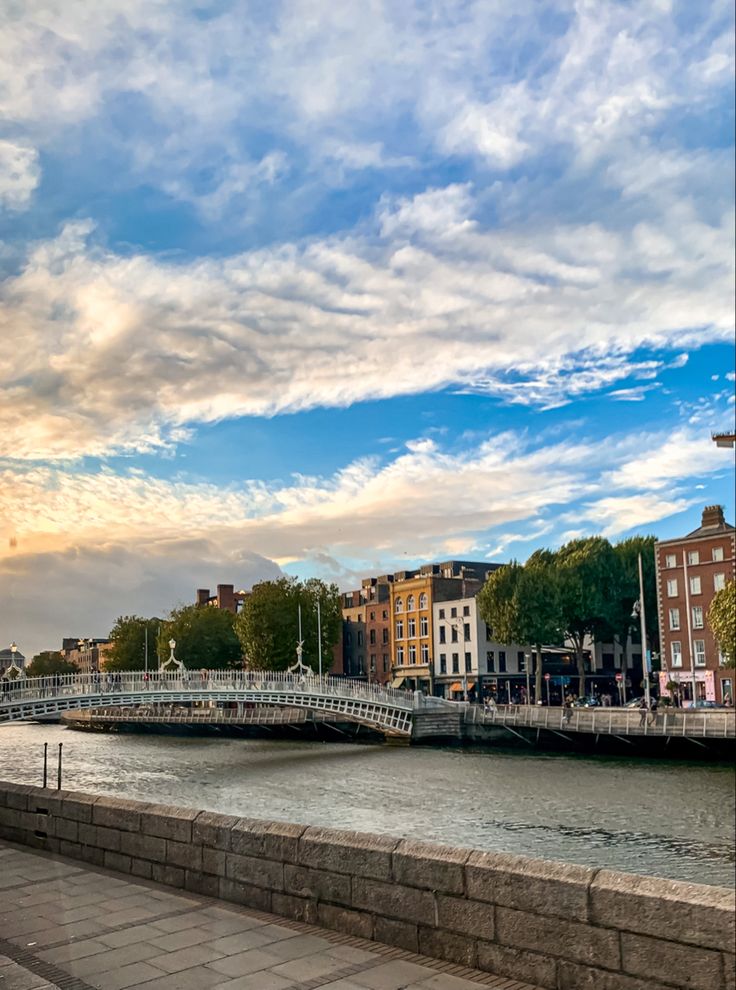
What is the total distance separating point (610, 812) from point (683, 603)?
42229mm

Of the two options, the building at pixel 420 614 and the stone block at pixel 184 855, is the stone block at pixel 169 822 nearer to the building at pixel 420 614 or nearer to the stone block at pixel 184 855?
the stone block at pixel 184 855

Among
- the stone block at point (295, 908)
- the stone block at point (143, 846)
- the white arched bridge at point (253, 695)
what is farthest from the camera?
the white arched bridge at point (253, 695)

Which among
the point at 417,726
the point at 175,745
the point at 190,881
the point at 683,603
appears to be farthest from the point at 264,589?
the point at 190,881

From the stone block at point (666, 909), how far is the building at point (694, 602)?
6670cm

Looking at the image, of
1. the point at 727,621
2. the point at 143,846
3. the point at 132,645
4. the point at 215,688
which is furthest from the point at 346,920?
the point at 132,645

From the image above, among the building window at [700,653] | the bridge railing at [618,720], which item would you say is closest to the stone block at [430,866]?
the bridge railing at [618,720]

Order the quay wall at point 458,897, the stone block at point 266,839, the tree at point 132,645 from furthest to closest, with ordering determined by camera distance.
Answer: the tree at point 132,645 < the stone block at point 266,839 < the quay wall at point 458,897

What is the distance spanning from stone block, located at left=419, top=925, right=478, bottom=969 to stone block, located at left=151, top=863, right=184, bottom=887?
9.61 feet

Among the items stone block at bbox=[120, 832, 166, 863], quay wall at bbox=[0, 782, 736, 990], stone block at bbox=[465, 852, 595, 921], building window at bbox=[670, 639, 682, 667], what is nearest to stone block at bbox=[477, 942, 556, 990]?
quay wall at bbox=[0, 782, 736, 990]

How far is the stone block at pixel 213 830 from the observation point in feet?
26.8

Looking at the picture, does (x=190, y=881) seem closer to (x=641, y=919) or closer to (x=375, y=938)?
(x=375, y=938)

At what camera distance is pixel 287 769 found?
167 feet

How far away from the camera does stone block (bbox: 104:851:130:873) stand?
9190 millimetres

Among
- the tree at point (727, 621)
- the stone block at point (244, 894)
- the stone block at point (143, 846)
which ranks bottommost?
the stone block at point (244, 894)
